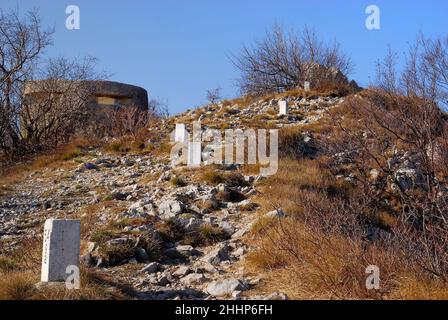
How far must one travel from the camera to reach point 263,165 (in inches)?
381

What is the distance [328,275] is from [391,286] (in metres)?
0.49

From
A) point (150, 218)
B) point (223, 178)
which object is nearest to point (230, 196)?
point (223, 178)

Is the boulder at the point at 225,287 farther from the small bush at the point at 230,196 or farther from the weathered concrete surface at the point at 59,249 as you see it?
the small bush at the point at 230,196

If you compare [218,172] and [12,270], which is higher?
[218,172]

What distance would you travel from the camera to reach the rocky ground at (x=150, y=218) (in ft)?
16.6

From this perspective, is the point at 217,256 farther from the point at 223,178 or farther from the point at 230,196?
the point at 223,178

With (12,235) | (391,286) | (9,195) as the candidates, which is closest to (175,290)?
(391,286)

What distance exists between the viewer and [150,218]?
6820 mm

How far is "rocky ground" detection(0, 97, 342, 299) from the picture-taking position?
16.6 feet

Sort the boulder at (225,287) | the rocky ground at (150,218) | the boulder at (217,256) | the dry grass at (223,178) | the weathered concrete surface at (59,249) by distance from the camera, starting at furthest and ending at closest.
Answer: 1. the dry grass at (223,178)
2. the boulder at (217,256)
3. the rocky ground at (150,218)
4. the boulder at (225,287)
5. the weathered concrete surface at (59,249)

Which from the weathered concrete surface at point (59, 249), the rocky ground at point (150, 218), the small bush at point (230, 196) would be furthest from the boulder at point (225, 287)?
the small bush at point (230, 196)

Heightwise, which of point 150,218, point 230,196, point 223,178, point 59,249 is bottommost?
point 59,249
